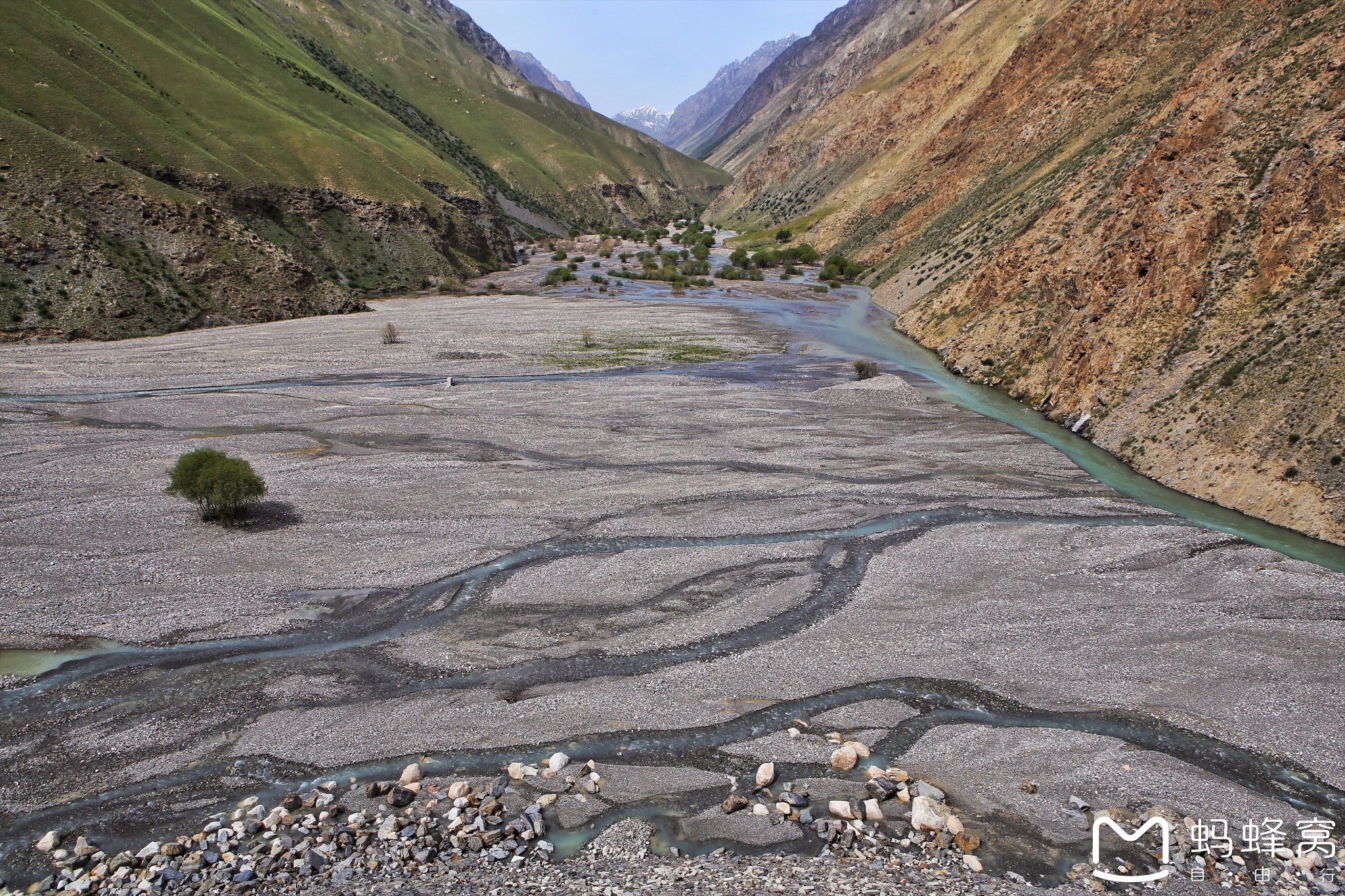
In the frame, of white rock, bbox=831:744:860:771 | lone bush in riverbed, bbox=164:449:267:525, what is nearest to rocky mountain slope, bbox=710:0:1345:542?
white rock, bbox=831:744:860:771

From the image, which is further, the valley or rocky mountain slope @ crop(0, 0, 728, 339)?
rocky mountain slope @ crop(0, 0, 728, 339)

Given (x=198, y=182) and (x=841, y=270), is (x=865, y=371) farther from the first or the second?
(x=198, y=182)

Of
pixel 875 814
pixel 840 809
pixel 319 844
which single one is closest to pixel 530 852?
pixel 319 844

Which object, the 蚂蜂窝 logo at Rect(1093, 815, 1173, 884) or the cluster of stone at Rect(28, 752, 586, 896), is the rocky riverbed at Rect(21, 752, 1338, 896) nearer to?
the cluster of stone at Rect(28, 752, 586, 896)

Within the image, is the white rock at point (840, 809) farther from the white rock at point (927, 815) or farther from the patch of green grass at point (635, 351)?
the patch of green grass at point (635, 351)

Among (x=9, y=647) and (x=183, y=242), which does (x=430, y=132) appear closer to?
(x=183, y=242)

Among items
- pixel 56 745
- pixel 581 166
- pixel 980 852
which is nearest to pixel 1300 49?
pixel 980 852
